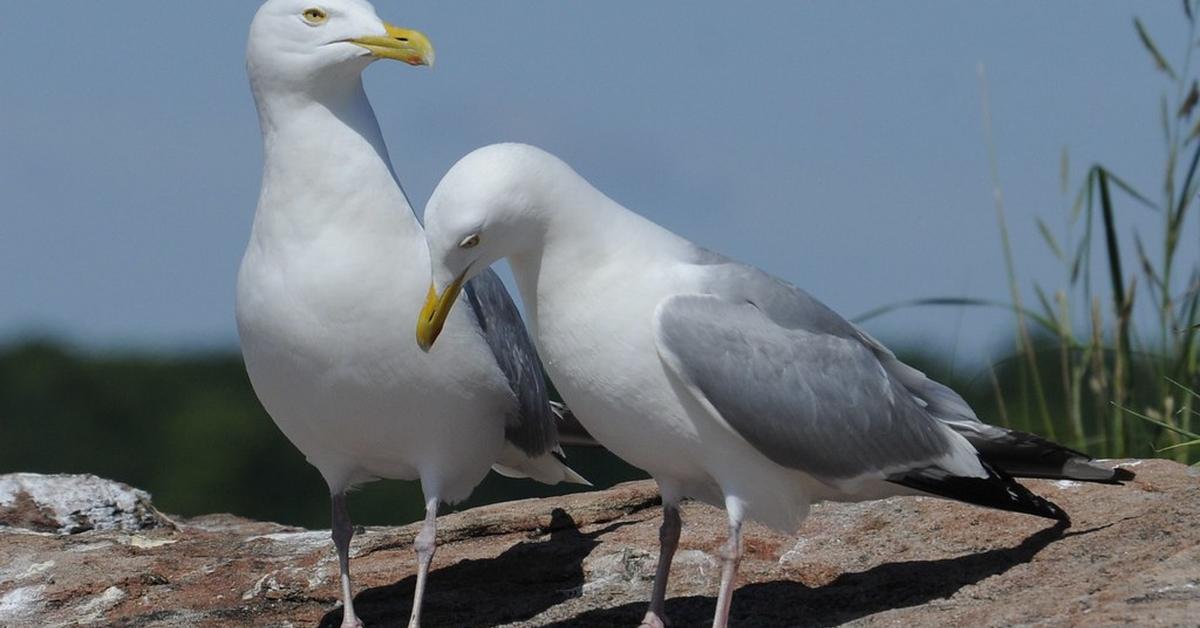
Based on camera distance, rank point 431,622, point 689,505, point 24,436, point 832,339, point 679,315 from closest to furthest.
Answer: point 679,315 → point 832,339 → point 431,622 → point 689,505 → point 24,436

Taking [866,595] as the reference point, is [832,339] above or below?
above

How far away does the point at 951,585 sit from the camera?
19.9 ft

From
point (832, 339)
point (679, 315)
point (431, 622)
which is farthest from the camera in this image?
point (431, 622)

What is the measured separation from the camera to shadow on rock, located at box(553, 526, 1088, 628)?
6.06 meters

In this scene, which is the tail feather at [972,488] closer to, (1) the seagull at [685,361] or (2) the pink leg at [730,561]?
(1) the seagull at [685,361]

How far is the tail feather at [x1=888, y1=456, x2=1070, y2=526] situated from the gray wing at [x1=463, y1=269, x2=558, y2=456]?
1.37 meters

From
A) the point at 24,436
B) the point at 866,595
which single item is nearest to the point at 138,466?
the point at 24,436

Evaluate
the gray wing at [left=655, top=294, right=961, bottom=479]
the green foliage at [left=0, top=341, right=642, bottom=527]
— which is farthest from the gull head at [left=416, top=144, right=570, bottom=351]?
the green foliage at [left=0, top=341, right=642, bottom=527]

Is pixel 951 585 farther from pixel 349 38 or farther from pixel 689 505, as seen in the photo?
pixel 349 38

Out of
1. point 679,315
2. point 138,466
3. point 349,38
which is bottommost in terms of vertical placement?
point 138,466

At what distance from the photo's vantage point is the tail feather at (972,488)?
5.98 metres

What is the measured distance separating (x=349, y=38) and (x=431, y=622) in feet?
6.61

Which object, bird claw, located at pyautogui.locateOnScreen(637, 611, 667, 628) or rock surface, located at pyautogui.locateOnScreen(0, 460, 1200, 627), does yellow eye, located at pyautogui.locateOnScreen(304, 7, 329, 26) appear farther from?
bird claw, located at pyautogui.locateOnScreen(637, 611, 667, 628)

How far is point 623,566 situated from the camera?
6.73 m
